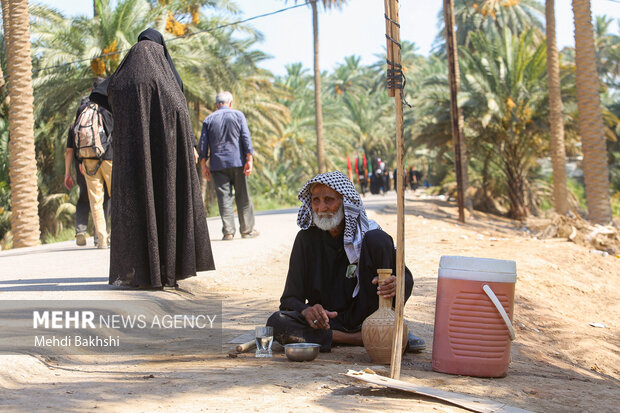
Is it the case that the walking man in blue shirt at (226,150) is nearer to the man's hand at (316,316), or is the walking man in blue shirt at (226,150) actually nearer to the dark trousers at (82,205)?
the dark trousers at (82,205)

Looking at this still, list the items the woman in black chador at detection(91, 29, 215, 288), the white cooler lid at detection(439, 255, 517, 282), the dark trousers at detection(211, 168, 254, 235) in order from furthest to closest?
the dark trousers at detection(211, 168, 254, 235), the woman in black chador at detection(91, 29, 215, 288), the white cooler lid at detection(439, 255, 517, 282)

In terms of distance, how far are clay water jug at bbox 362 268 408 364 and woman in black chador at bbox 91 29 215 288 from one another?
6.77 ft

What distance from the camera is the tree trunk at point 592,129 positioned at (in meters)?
15.4

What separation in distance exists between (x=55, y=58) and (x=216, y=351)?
1613cm

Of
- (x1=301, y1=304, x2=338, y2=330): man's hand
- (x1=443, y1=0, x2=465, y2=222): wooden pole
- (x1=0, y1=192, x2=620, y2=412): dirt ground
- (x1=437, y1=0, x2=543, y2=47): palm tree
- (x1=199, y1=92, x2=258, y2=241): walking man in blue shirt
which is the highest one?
(x1=437, y1=0, x2=543, y2=47): palm tree

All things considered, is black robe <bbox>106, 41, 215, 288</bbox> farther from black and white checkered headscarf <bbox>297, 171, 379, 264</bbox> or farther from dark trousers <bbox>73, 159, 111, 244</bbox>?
dark trousers <bbox>73, 159, 111, 244</bbox>

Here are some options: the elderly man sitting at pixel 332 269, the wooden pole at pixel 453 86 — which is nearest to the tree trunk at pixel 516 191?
the wooden pole at pixel 453 86

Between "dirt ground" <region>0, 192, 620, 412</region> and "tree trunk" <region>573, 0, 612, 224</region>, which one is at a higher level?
"tree trunk" <region>573, 0, 612, 224</region>

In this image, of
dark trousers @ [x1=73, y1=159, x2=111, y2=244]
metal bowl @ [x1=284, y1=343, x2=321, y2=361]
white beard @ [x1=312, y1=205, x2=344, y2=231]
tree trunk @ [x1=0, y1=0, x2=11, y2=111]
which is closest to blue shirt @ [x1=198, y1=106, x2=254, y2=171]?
dark trousers @ [x1=73, y1=159, x2=111, y2=244]

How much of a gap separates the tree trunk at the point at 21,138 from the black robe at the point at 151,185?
9062mm

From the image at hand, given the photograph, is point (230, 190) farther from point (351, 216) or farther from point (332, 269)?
point (351, 216)

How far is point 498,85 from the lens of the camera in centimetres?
2009

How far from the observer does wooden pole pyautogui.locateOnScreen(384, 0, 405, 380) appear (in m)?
3.76

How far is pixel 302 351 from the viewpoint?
414 cm
